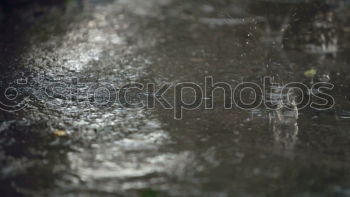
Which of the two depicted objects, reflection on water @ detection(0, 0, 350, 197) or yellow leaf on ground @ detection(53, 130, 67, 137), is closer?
reflection on water @ detection(0, 0, 350, 197)

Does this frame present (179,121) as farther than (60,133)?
Yes

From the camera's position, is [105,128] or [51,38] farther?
[51,38]

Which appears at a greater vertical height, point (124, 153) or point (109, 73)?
point (109, 73)

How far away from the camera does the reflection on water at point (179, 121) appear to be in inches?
105

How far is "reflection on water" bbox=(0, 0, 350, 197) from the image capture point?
105 inches

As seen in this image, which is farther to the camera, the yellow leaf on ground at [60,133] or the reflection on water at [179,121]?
the yellow leaf on ground at [60,133]

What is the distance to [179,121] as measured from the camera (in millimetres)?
3332

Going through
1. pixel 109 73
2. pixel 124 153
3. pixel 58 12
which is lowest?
pixel 124 153

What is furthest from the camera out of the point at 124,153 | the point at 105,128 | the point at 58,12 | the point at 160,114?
the point at 58,12

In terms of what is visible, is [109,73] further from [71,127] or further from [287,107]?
[287,107]

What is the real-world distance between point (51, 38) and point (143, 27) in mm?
997

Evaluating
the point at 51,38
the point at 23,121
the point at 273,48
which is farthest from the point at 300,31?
the point at 23,121

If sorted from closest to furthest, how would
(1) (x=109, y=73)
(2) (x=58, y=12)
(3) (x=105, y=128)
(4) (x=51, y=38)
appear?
(3) (x=105, y=128)
(1) (x=109, y=73)
(4) (x=51, y=38)
(2) (x=58, y=12)

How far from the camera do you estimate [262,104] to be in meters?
3.60
